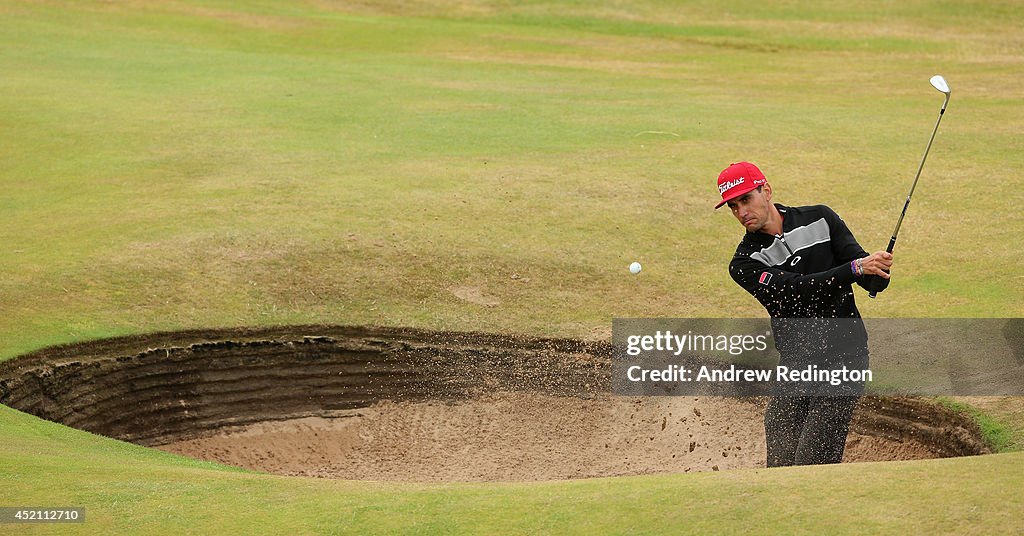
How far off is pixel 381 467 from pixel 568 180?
6142 mm

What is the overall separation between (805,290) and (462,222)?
708 centimetres

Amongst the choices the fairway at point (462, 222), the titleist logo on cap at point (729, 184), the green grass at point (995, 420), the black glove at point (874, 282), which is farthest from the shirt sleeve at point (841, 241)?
the green grass at point (995, 420)

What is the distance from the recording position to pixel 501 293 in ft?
41.5

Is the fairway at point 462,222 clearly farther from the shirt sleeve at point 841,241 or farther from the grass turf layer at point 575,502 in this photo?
the shirt sleeve at point 841,241

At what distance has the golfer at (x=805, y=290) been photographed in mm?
7883

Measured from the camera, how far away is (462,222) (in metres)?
14.4

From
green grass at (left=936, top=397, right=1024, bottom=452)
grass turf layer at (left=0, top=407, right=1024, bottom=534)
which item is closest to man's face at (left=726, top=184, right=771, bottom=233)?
grass turf layer at (left=0, top=407, right=1024, bottom=534)

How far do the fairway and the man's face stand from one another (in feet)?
6.12

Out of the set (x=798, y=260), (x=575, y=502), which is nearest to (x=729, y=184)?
(x=798, y=260)

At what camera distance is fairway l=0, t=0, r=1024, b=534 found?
21.4 ft

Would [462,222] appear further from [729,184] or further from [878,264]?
[878,264]

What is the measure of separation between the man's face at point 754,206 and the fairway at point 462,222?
1865mm

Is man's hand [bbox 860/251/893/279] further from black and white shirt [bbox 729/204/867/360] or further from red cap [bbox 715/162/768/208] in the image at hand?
red cap [bbox 715/162/768/208]

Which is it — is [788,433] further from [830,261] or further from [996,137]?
[996,137]
